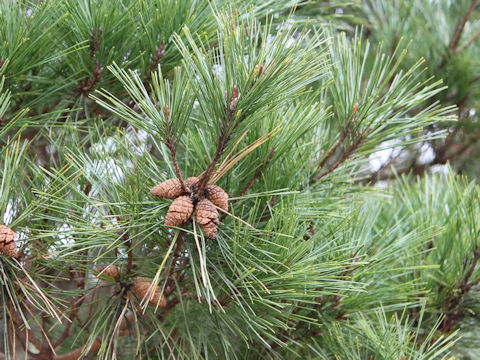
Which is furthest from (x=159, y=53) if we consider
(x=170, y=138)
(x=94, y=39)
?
(x=170, y=138)

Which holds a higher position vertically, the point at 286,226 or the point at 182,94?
the point at 182,94

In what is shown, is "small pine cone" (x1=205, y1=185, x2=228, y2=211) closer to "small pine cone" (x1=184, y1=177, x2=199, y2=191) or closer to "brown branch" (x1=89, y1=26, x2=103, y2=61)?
"small pine cone" (x1=184, y1=177, x2=199, y2=191)

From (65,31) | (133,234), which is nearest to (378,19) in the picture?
(65,31)

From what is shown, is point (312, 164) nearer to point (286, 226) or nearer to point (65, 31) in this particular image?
point (286, 226)

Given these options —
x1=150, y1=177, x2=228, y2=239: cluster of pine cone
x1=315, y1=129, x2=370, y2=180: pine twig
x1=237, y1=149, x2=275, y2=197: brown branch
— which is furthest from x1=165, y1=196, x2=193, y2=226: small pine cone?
x1=315, y1=129, x2=370, y2=180: pine twig

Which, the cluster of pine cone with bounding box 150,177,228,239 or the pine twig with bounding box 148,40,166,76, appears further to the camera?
the pine twig with bounding box 148,40,166,76

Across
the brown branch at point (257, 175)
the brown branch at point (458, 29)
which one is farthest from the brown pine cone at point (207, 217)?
the brown branch at point (458, 29)

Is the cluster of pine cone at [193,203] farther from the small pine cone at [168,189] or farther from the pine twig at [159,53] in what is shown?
the pine twig at [159,53]
